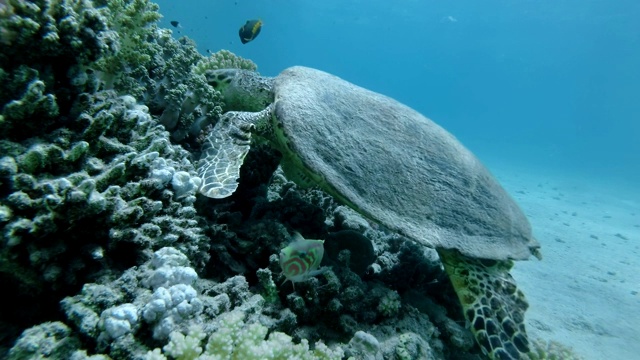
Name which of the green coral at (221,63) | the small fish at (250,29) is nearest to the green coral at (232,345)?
the green coral at (221,63)

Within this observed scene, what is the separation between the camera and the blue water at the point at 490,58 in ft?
186

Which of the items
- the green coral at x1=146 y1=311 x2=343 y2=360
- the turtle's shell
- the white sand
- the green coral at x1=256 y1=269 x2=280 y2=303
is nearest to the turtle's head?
the turtle's shell

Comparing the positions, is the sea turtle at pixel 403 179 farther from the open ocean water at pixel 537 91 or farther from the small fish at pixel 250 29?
the small fish at pixel 250 29

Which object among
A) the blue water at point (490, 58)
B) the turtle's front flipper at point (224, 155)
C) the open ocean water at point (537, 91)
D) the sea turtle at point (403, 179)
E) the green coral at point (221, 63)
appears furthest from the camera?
the blue water at point (490, 58)

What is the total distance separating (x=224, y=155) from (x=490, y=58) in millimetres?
115191

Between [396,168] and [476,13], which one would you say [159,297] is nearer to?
[396,168]

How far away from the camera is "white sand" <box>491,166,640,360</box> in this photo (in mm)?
4707

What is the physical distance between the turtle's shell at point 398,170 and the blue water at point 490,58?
144 ft

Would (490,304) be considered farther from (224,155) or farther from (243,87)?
(243,87)

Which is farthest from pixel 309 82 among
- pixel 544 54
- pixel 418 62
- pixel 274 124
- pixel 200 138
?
pixel 418 62

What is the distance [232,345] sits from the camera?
1725 mm

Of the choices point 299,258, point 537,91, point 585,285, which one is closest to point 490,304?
point 299,258

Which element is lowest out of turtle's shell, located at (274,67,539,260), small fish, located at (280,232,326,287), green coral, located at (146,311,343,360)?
green coral, located at (146,311,343,360)

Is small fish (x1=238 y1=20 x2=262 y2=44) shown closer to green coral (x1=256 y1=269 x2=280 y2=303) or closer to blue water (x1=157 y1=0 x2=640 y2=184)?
green coral (x1=256 y1=269 x2=280 y2=303)
